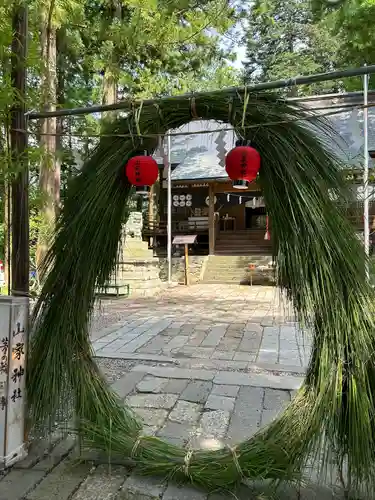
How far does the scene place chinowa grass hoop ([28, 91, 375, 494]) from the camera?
5.94 feet

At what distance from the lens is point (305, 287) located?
1.83 meters

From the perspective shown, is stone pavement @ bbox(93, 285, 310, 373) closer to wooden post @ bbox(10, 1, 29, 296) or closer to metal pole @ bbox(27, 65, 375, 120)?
metal pole @ bbox(27, 65, 375, 120)

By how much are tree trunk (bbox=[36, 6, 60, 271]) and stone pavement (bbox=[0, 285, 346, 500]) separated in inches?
45.6

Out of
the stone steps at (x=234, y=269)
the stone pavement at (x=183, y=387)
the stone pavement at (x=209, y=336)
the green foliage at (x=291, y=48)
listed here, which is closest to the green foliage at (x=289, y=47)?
the green foliage at (x=291, y=48)

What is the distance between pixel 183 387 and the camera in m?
3.58

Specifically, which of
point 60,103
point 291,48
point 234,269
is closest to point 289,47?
point 291,48

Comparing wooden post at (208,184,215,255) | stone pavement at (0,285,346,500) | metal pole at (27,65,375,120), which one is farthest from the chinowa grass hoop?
wooden post at (208,184,215,255)

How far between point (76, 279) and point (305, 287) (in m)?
1.19

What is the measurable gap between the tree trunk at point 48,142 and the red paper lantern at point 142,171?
0.57 m

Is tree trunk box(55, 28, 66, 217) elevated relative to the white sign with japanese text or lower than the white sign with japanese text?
elevated

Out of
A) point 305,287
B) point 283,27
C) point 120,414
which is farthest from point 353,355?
point 283,27

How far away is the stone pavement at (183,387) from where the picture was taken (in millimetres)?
2039

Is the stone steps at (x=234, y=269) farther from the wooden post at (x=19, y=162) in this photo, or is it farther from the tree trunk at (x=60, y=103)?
the wooden post at (x=19, y=162)

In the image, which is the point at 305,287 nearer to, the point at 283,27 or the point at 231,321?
the point at 231,321
